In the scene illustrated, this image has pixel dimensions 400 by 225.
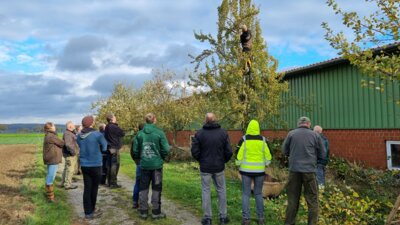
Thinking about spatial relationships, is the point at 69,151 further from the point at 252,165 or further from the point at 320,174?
the point at 320,174

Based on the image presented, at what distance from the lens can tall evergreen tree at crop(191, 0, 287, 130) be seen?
13.0m

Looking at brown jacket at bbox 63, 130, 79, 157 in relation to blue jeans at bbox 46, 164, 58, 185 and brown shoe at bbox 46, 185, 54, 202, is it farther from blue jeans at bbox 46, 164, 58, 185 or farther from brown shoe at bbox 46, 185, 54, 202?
brown shoe at bbox 46, 185, 54, 202

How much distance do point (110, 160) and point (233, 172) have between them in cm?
425

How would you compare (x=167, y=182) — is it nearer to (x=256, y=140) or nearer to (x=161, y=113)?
(x=256, y=140)

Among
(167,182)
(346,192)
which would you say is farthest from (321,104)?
(167,182)

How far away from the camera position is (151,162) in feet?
24.8

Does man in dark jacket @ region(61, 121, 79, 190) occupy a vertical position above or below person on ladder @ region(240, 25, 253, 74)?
below

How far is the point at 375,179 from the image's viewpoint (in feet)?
Answer: 36.4

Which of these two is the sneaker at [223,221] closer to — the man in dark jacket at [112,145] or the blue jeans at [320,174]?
the blue jeans at [320,174]

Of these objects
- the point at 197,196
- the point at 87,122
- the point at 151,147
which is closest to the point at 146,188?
the point at 151,147

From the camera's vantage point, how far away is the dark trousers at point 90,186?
768cm

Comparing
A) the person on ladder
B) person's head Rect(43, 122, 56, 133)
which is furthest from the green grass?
the person on ladder

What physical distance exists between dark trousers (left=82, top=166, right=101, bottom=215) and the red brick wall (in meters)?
8.83

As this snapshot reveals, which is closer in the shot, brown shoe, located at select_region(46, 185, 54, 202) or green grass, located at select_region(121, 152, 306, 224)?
green grass, located at select_region(121, 152, 306, 224)
